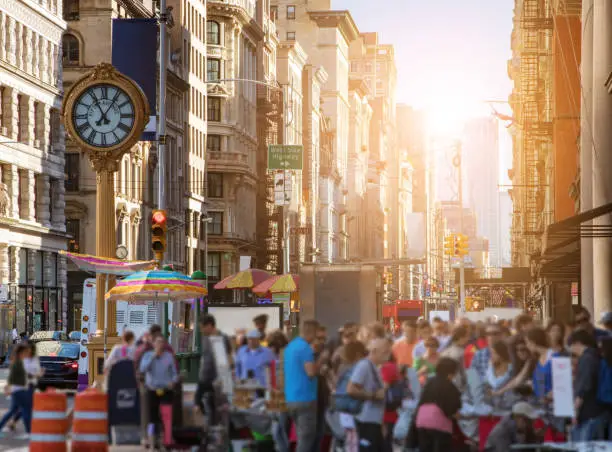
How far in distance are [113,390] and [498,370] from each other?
5093 mm

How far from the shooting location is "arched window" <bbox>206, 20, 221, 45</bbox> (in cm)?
12325

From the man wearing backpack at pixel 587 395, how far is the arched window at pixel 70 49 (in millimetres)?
74513

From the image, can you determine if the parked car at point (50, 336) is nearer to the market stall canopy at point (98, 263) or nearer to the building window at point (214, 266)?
the market stall canopy at point (98, 263)

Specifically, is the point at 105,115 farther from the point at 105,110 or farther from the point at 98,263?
the point at 98,263

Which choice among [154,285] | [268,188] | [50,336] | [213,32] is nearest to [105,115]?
[154,285]

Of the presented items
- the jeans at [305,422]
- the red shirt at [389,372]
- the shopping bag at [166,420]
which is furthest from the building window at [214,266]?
the red shirt at [389,372]

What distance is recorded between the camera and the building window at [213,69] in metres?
124

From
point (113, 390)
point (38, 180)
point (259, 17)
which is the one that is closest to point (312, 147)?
point (259, 17)

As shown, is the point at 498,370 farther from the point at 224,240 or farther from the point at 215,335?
the point at 224,240

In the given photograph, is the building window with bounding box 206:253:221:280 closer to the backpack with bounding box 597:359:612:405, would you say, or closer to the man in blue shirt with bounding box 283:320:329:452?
the man in blue shirt with bounding box 283:320:329:452

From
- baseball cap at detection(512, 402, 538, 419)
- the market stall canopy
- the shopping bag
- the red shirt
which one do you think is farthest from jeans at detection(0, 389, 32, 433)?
baseball cap at detection(512, 402, 538, 419)

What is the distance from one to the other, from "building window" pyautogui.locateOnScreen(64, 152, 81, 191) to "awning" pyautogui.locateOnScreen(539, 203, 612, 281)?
37875 millimetres

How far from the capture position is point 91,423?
19.2m

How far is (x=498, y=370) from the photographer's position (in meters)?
18.6
